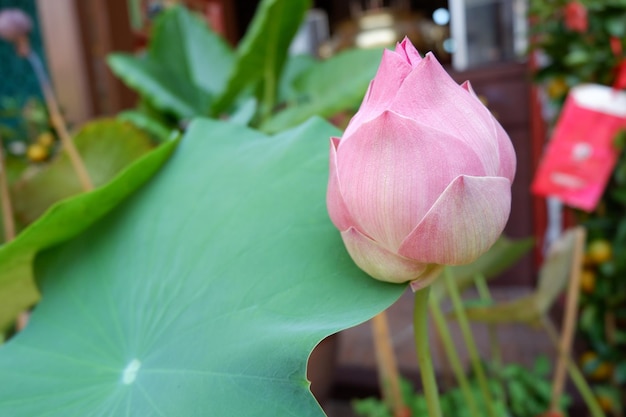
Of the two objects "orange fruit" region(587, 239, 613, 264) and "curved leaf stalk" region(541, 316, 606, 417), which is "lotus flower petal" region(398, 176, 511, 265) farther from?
"orange fruit" region(587, 239, 613, 264)

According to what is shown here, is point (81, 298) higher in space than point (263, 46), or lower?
lower

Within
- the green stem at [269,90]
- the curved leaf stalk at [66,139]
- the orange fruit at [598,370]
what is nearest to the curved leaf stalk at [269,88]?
the green stem at [269,90]

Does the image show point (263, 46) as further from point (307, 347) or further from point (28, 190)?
point (307, 347)

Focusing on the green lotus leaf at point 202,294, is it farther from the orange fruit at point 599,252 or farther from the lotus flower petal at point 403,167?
the orange fruit at point 599,252

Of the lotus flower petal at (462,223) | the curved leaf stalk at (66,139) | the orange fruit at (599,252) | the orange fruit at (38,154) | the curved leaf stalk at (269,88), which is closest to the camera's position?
the lotus flower petal at (462,223)

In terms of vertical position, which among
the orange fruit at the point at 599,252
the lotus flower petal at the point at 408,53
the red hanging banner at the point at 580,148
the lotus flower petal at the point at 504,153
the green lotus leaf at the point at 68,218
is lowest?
the orange fruit at the point at 599,252

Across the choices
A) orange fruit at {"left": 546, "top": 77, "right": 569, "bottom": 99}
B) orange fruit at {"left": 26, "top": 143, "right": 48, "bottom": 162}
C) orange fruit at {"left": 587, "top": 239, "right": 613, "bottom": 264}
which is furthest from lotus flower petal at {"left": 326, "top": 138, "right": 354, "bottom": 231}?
orange fruit at {"left": 546, "top": 77, "right": 569, "bottom": 99}

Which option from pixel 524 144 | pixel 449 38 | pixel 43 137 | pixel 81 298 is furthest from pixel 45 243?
pixel 449 38

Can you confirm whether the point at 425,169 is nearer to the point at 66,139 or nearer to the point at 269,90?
the point at 66,139
